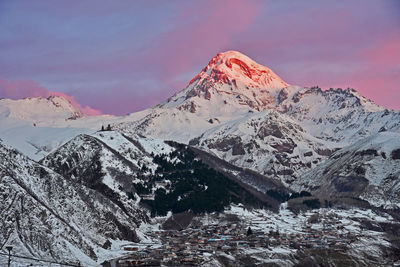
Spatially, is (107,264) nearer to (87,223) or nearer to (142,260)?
(142,260)

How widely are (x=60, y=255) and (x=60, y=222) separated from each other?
1621cm

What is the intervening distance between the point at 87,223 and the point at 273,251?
55476 mm

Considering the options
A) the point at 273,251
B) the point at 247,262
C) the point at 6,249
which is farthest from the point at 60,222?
the point at 273,251

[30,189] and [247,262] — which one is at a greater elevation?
[30,189]

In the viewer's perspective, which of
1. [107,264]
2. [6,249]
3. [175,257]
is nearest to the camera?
[6,249]

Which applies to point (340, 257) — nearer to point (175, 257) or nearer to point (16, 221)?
point (175, 257)

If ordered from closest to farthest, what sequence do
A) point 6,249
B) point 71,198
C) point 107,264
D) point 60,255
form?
point 6,249, point 60,255, point 107,264, point 71,198

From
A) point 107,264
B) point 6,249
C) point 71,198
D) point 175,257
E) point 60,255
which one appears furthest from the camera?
point 71,198

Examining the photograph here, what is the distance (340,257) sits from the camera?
648 ft

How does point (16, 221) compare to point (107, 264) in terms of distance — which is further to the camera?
point (107, 264)

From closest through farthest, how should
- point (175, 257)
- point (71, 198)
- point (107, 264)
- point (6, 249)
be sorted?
point (6, 249) → point (107, 264) → point (175, 257) → point (71, 198)

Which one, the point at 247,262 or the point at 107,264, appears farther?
the point at 247,262

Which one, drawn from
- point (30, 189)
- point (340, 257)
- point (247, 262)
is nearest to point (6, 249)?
point (30, 189)

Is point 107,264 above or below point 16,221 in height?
below
